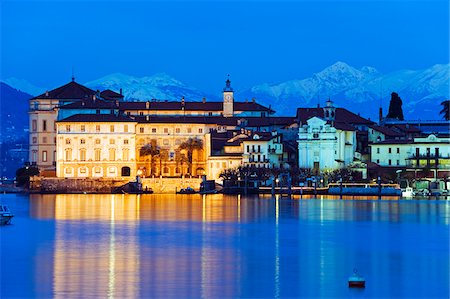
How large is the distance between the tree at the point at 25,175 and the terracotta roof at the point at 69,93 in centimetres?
770

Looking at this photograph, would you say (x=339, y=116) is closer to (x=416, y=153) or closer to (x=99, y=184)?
(x=416, y=153)

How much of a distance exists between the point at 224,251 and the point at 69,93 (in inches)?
2524

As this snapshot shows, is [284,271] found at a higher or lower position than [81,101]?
lower

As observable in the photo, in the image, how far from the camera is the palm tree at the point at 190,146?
101 m

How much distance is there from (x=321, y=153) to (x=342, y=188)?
230 inches

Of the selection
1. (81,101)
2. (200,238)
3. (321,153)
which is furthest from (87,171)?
(200,238)

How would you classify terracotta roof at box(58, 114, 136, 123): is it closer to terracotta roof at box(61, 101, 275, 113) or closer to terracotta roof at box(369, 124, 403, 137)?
terracotta roof at box(61, 101, 275, 113)

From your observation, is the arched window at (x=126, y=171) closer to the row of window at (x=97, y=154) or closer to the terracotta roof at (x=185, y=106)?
the row of window at (x=97, y=154)

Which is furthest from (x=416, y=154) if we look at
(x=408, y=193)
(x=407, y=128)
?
(x=407, y=128)

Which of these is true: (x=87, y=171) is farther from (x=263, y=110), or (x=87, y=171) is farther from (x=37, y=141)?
(x=263, y=110)

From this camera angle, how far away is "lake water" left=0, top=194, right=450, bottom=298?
1362 inches

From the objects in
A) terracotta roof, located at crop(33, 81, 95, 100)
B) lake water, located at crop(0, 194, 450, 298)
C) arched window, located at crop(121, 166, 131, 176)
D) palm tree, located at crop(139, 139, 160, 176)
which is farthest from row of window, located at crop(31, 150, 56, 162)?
lake water, located at crop(0, 194, 450, 298)

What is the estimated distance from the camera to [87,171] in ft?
316

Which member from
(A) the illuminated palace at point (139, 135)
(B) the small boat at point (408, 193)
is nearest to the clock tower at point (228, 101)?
(A) the illuminated palace at point (139, 135)
